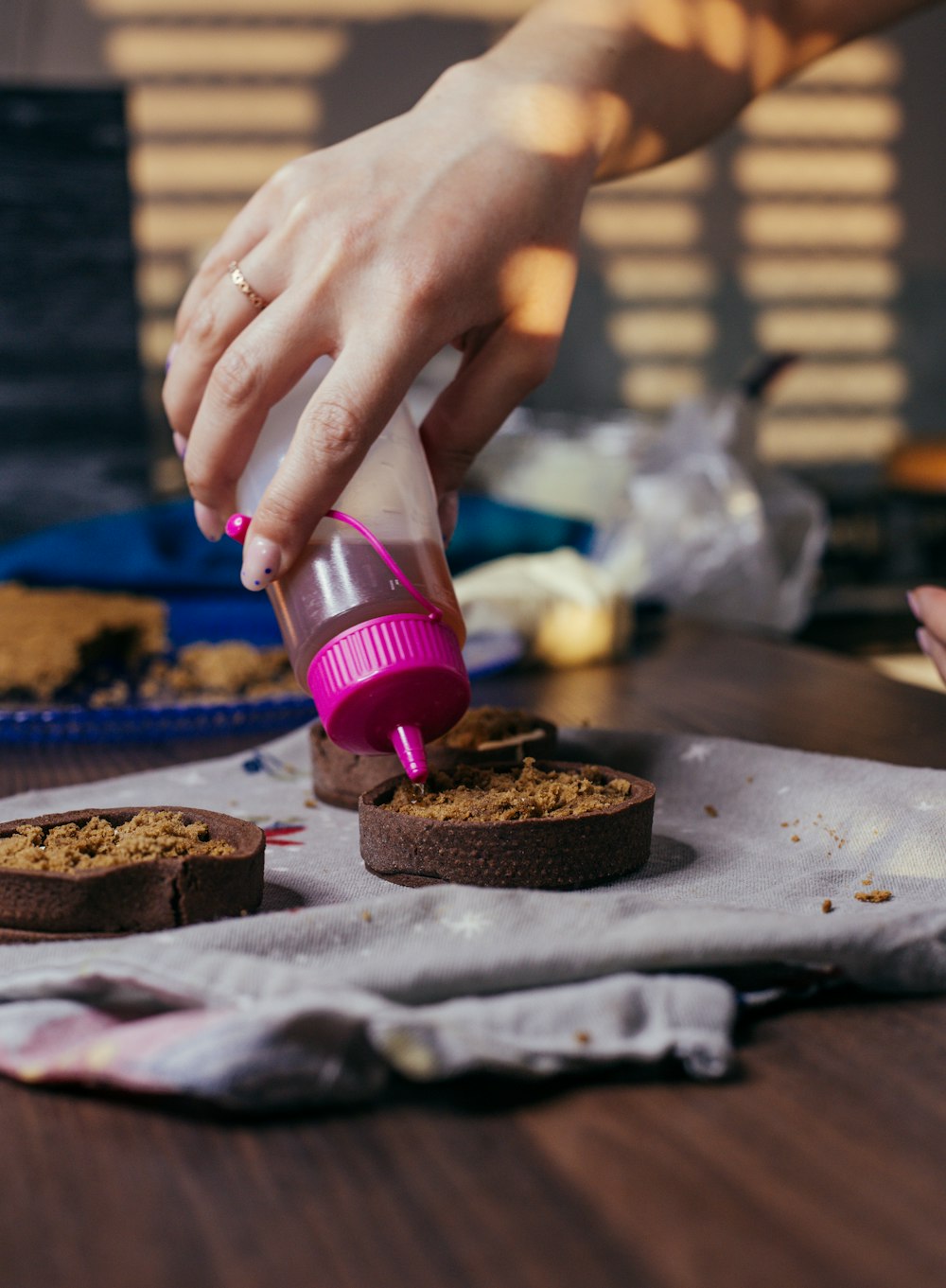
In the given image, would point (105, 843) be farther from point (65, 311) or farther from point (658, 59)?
point (65, 311)

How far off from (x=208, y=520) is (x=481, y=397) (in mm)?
177

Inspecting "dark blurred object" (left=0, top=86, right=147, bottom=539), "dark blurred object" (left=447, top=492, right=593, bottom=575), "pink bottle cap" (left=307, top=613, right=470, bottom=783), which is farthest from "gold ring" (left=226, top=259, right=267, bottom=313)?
"dark blurred object" (left=0, top=86, right=147, bottom=539)

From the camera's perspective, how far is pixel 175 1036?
0.38 m

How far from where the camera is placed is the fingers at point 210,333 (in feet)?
2.20

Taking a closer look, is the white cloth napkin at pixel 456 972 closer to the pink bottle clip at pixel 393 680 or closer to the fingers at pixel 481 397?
the pink bottle clip at pixel 393 680

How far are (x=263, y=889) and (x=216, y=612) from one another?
Result: 0.77 m

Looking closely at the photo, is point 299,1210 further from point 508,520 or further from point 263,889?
point 508,520

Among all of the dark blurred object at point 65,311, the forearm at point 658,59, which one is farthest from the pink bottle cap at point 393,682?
the dark blurred object at point 65,311

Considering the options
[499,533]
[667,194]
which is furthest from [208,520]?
[667,194]

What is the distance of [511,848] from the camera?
522 mm

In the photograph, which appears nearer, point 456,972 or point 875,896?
point 456,972

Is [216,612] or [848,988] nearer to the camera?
[848,988]

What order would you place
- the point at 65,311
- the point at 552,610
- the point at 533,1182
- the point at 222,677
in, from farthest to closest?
the point at 65,311
the point at 552,610
the point at 222,677
the point at 533,1182

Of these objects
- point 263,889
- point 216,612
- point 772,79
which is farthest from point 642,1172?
point 216,612
